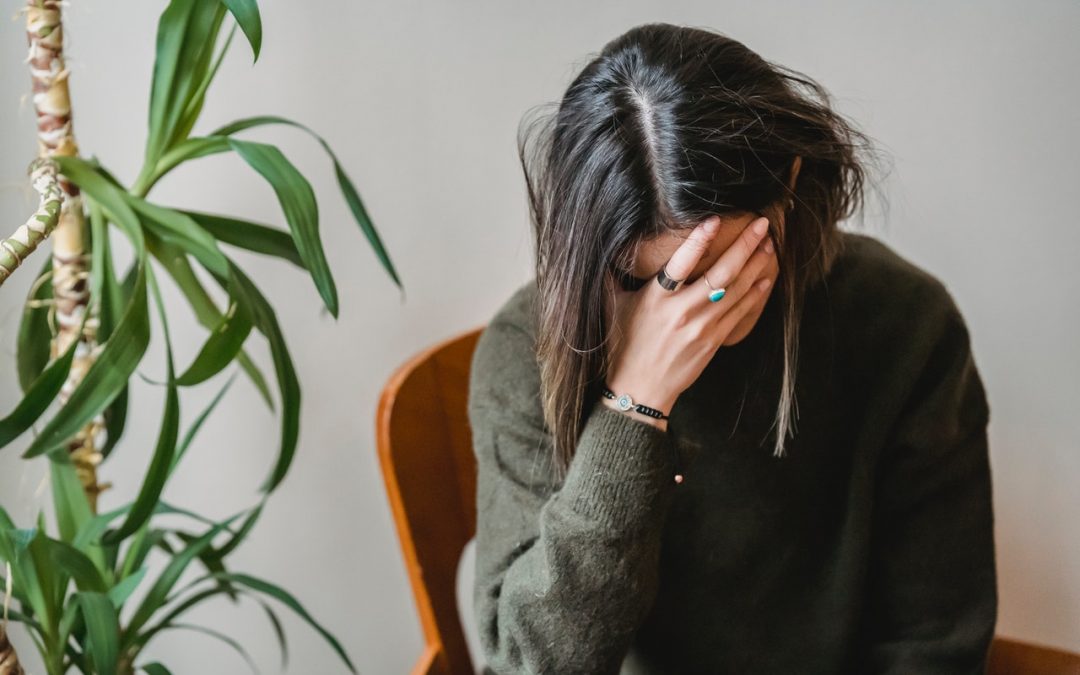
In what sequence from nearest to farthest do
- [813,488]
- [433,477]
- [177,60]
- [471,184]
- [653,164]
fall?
[653,164] < [177,60] < [813,488] < [433,477] < [471,184]

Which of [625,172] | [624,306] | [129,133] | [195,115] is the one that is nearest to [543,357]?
[624,306]

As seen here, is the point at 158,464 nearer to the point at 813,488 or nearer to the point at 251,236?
the point at 251,236

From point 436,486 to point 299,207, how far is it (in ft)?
1.20

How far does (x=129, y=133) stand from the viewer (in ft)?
3.29

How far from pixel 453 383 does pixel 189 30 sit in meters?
0.44

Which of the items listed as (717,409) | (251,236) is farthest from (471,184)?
(717,409)

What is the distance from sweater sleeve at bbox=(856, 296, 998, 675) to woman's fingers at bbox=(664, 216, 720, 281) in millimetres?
285

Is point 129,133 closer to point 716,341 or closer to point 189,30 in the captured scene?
point 189,30

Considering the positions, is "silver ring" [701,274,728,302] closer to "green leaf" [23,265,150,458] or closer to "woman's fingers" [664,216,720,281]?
"woman's fingers" [664,216,720,281]

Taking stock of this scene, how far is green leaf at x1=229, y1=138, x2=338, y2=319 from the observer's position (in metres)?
0.72

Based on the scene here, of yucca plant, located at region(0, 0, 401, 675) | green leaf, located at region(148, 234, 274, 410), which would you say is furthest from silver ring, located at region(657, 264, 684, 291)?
green leaf, located at region(148, 234, 274, 410)

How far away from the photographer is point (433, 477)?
3.12ft

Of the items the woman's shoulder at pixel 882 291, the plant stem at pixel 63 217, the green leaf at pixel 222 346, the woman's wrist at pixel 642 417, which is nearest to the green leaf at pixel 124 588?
the plant stem at pixel 63 217

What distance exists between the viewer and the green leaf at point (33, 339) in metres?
0.80
